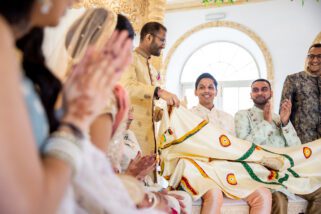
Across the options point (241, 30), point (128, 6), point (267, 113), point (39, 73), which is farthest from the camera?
point (241, 30)

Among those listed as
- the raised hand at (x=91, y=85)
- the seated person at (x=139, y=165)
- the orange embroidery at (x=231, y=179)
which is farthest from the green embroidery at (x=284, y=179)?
the raised hand at (x=91, y=85)

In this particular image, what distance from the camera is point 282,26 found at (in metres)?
6.45

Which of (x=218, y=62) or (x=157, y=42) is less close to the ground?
(x=218, y=62)

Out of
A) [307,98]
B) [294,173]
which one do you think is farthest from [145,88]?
[307,98]

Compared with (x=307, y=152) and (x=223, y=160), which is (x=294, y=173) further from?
(x=223, y=160)

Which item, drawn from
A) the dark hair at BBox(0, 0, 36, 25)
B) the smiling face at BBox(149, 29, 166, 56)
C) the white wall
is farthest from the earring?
the white wall

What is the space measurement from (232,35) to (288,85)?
376cm

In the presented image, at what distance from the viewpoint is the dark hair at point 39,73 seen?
0.76 meters

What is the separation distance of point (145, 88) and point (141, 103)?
5.4 inches

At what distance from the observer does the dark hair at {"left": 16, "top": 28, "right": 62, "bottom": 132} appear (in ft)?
2.50

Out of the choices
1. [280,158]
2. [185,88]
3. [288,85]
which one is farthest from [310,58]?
[185,88]

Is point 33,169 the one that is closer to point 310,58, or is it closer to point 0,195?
point 0,195

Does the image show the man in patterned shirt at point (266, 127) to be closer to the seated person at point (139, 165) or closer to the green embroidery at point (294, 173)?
the green embroidery at point (294, 173)

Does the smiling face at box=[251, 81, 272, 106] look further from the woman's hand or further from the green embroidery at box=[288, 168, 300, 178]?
the woman's hand
